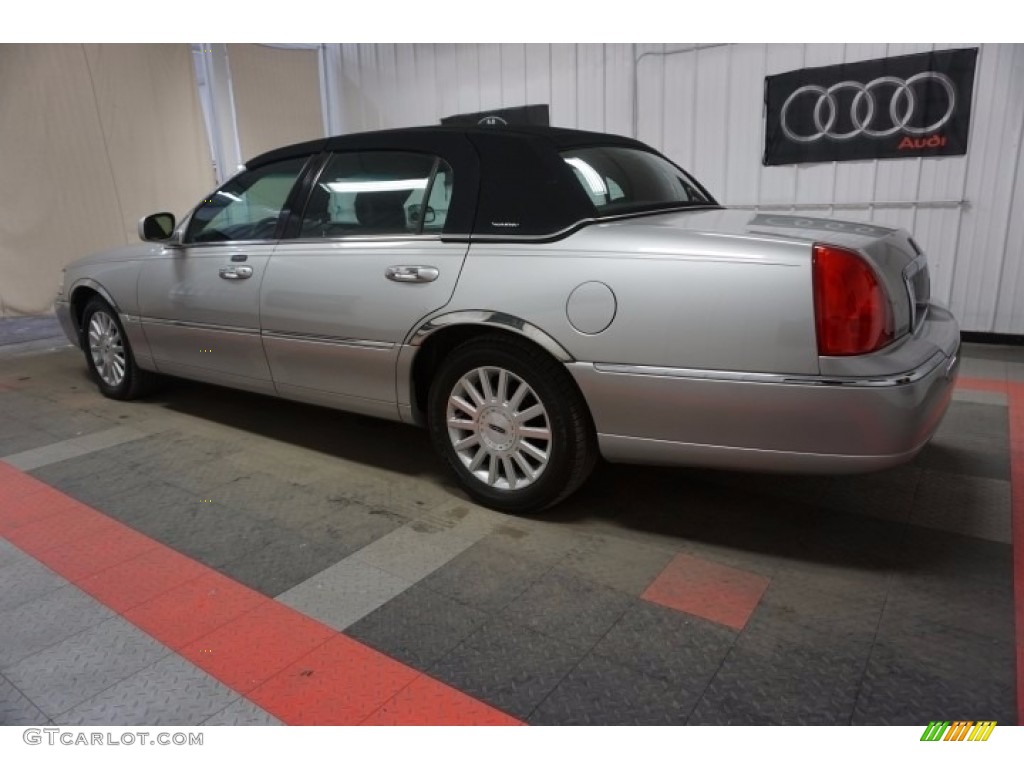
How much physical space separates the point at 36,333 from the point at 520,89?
5633 millimetres

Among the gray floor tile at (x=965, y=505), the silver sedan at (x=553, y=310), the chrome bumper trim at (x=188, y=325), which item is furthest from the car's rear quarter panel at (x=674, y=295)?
the chrome bumper trim at (x=188, y=325)

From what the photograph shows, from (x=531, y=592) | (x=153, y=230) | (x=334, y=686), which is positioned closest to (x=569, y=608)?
(x=531, y=592)

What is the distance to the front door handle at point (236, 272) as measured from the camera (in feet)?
10.7

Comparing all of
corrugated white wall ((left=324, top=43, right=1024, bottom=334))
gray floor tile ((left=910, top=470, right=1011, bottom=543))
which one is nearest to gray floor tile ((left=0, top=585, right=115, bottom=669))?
gray floor tile ((left=910, top=470, right=1011, bottom=543))

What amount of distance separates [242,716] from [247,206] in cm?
262

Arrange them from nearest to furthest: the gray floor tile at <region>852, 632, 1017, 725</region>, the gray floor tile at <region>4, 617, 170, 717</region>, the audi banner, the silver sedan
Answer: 1. the gray floor tile at <region>852, 632, 1017, 725</region>
2. the gray floor tile at <region>4, 617, 170, 717</region>
3. the silver sedan
4. the audi banner

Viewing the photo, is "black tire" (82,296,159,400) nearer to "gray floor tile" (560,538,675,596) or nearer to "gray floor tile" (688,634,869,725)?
"gray floor tile" (560,538,675,596)

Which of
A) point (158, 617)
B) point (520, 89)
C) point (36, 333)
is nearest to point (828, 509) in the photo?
point (158, 617)

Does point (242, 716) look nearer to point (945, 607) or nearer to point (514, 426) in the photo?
point (514, 426)

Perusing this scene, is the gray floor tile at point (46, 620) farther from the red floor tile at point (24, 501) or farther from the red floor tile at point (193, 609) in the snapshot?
the red floor tile at point (24, 501)

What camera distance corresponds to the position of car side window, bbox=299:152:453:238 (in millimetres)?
2762

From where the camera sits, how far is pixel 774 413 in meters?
2.06

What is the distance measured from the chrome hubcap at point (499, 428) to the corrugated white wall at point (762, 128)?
4.49 metres

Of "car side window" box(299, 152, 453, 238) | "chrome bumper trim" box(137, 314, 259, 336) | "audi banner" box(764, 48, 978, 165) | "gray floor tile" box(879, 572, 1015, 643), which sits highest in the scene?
"audi banner" box(764, 48, 978, 165)
